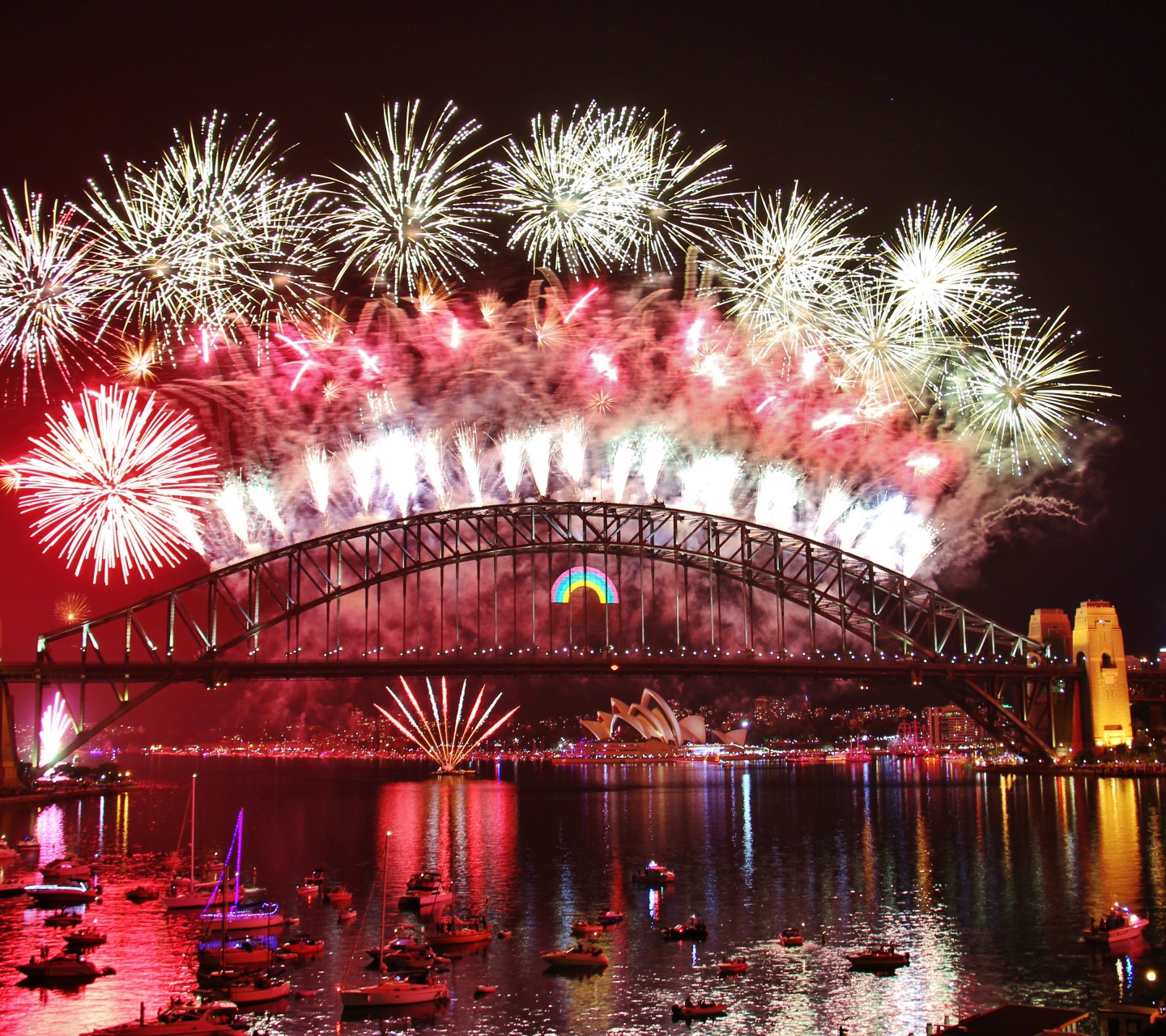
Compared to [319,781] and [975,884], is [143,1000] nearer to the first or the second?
[975,884]

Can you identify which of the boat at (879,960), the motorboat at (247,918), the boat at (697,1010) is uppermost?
the motorboat at (247,918)

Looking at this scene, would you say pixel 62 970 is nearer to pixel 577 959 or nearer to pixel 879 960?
pixel 577 959

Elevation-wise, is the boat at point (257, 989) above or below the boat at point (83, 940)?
below

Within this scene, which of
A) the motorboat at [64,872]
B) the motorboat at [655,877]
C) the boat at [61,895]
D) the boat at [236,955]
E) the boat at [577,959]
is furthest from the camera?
the motorboat at [655,877]

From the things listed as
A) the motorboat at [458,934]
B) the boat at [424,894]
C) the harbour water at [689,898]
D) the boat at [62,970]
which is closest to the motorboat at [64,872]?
the harbour water at [689,898]

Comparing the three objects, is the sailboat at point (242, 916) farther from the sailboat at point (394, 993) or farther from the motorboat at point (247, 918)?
the sailboat at point (394, 993)

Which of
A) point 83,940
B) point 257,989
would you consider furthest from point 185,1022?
point 83,940
